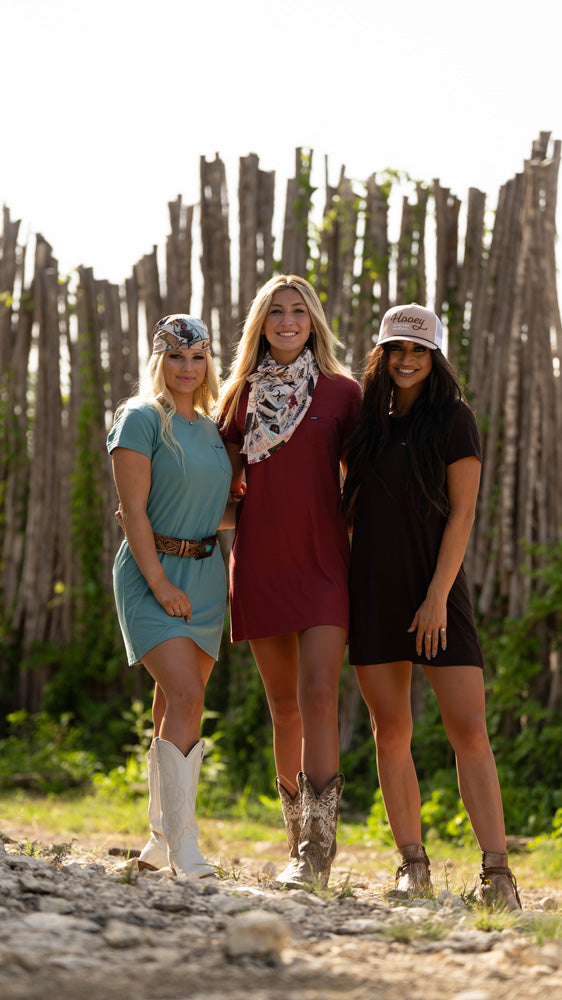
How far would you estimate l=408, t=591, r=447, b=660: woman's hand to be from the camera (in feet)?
10.7

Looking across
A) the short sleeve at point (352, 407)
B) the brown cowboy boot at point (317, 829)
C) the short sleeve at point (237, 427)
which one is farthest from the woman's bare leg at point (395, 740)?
the short sleeve at point (237, 427)

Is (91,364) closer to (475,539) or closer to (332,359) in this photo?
(475,539)

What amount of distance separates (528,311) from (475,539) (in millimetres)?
1328

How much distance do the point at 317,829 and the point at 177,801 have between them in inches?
18.1

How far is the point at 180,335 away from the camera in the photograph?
350 cm

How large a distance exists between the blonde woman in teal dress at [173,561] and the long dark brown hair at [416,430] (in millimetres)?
463

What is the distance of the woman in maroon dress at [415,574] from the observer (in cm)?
329

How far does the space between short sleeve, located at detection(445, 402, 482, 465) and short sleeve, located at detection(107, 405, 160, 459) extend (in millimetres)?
973

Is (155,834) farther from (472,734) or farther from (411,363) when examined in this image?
(411,363)

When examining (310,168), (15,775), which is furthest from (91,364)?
(15,775)

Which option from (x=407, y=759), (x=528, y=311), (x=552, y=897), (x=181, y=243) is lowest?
(x=552, y=897)

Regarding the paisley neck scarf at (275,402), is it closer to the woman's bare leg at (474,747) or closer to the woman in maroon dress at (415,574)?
the woman in maroon dress at (415,574)

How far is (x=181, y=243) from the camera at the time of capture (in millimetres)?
6750

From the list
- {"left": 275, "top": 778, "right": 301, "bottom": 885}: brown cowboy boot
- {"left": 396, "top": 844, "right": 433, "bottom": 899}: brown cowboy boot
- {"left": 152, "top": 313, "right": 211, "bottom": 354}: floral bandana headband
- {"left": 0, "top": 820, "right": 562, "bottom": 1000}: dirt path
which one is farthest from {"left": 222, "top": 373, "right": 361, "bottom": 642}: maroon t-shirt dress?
{"left": 0, "top": 820, "right": 562, "bottom": 1000}: dirt path
